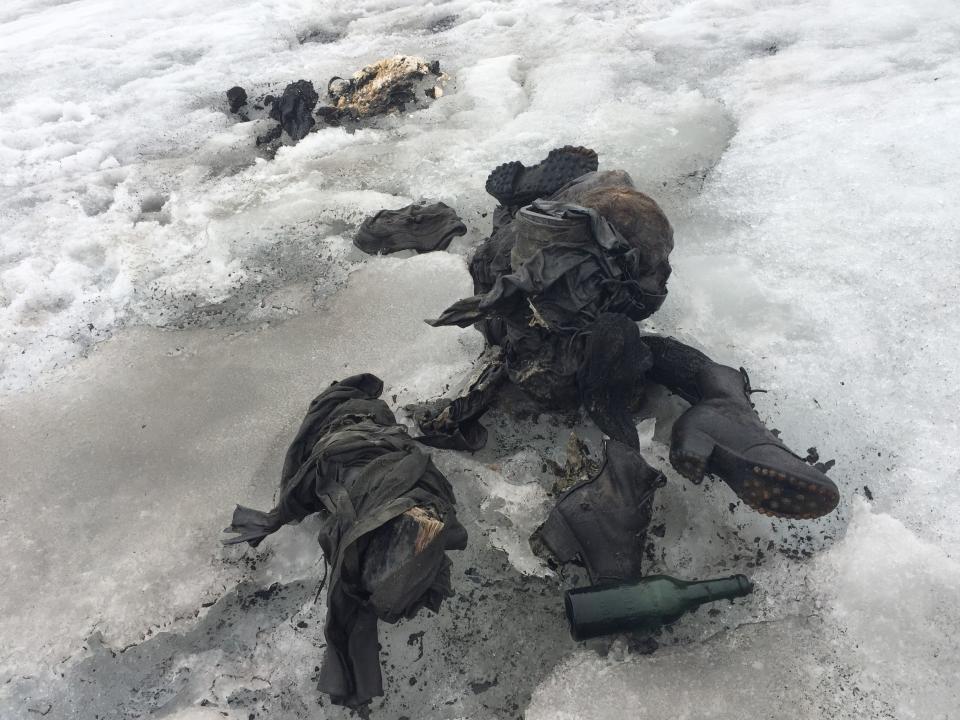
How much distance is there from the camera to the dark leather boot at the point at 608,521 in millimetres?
1756

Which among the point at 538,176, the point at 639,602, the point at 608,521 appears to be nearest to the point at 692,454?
the point at 608,521

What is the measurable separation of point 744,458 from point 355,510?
1149mm

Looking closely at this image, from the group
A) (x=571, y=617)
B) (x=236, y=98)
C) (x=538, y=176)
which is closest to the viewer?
(x=571, y=617)

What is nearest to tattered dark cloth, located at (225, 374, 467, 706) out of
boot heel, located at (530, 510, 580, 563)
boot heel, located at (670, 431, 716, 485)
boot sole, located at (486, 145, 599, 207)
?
boot heel, located at (530, 510, 580, 563)

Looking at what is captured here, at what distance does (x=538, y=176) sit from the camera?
305 cm

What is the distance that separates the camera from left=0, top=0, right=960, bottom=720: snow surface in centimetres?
172

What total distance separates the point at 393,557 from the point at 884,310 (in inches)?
88.2

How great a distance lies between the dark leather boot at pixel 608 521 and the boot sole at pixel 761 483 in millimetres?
115

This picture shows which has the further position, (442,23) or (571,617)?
(442,23)

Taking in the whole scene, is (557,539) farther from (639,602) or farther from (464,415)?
(464,415)

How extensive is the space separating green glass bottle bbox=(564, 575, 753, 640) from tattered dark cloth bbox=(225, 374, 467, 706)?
37cm

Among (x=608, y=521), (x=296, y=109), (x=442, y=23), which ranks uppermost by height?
(x=442, y=23)

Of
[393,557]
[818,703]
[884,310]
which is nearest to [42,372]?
[393,557]

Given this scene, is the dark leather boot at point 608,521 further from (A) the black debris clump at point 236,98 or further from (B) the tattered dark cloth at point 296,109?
(A) the black debris clump at point 236,98
